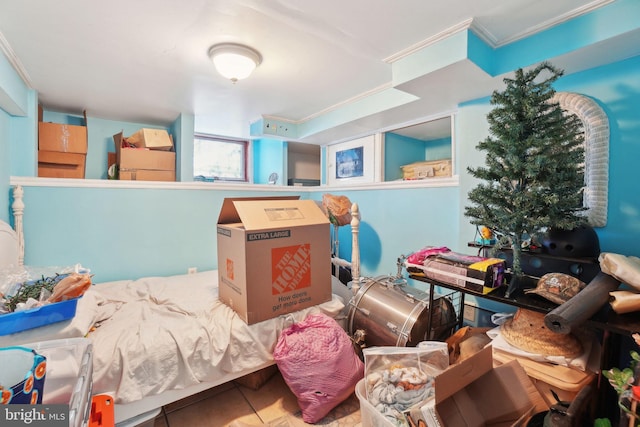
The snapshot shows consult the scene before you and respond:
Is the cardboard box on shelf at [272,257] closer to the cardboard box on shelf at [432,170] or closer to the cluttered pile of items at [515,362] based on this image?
the cluttered pile of items at [515,362]

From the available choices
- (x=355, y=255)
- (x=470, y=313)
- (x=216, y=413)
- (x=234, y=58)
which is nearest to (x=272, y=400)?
(x=216, y=413)

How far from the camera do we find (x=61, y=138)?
2621mm

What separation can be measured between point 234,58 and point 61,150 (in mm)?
1975

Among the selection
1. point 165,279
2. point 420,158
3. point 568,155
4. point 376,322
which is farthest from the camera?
point 420,158

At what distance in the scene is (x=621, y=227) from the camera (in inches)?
60.0

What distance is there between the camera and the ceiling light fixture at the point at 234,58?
1898 mm

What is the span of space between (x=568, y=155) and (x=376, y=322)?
50.1 inches

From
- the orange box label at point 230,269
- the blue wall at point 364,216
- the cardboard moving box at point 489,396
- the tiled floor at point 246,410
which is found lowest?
the tiled floor at point 246,410

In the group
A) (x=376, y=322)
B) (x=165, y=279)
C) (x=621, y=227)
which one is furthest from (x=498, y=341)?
(x=165, y=279)

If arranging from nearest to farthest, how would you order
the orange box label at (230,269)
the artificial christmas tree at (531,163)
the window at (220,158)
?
1. the artificial christmas tree at (531,163)
2. the orange box label at (230,269)
3. the window at (220,158)

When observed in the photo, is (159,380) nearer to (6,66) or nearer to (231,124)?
(6,66)

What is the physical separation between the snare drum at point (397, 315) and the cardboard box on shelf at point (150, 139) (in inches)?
102

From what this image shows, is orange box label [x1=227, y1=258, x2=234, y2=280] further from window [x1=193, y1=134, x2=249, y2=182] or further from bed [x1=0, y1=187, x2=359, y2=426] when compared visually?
window [x1=193, y1=134, x2=249, y2=182]

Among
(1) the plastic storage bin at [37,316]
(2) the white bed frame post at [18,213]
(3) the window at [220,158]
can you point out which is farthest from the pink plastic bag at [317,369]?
(3) the window at [220,158]
